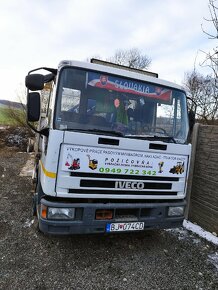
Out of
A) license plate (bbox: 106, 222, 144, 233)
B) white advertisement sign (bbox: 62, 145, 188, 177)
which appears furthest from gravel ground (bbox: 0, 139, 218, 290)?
white advertisement sign (bbox: 62, 145, 188, 177)

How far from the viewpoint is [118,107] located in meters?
3.41

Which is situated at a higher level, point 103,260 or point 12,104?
point 12,104

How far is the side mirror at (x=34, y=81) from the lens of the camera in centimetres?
310

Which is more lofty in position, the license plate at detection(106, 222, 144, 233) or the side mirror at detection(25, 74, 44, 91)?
the side mirror at detection(25, 74, 44, 91)

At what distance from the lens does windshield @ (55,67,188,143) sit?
3.16 meters

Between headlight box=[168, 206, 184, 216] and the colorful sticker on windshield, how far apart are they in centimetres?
160

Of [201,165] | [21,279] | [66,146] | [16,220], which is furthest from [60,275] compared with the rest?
[201,165]

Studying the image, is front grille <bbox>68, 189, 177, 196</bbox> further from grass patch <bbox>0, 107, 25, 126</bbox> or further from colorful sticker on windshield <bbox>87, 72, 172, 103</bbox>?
grass patch <bbox>0, 107, 25, 126</bbox>

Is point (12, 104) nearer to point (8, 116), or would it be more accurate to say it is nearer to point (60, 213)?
point (8, 116)

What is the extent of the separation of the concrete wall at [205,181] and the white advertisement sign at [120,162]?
3.58 ft

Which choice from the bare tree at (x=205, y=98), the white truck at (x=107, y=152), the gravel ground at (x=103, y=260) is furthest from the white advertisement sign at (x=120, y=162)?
the bare tree at (x=205, y=98)

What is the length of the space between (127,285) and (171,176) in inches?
60.2

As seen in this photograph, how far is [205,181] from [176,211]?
50.9 inches

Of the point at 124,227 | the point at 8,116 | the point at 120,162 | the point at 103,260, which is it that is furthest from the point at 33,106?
the point at 8,116
